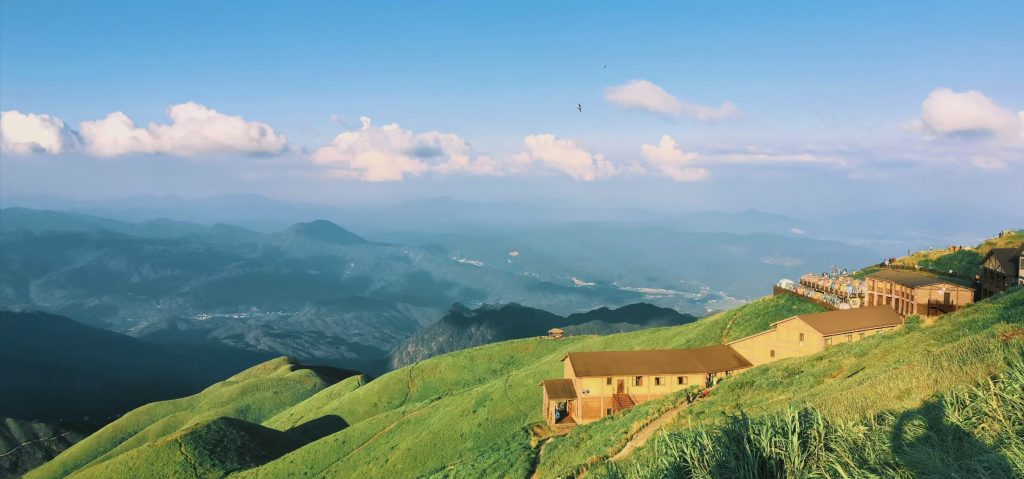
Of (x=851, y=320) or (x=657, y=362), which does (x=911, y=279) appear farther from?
(x=657, y=362)

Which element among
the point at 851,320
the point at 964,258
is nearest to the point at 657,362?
the point at 851,320

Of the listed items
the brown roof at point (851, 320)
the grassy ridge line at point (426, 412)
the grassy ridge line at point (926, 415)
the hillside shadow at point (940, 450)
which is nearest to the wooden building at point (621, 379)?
the grassy ridge line at point (426, 412)

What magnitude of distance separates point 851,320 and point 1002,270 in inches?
712

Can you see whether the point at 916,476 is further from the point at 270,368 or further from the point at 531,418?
the point at 270,368

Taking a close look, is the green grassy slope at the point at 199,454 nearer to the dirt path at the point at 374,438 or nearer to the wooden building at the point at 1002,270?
the dirt path at the point at 374,438

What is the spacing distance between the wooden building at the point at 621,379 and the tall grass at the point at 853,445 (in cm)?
3321

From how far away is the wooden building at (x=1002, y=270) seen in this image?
50.6m

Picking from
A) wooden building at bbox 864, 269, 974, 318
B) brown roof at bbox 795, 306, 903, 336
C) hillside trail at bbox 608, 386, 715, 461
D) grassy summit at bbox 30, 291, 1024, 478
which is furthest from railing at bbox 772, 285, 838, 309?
hillside trail at bbox 608, 386, 715, 461

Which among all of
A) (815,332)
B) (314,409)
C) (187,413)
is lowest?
(187,413)

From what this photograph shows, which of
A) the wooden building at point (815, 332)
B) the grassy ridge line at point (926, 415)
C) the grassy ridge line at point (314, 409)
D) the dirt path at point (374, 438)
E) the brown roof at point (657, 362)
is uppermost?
the grassy ridge line at point (926, 415)

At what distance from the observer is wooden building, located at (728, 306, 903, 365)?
46188mm

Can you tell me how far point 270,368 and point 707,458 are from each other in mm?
159149

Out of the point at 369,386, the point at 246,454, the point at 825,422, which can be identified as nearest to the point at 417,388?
the point at 369,386

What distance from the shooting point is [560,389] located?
4781cm
